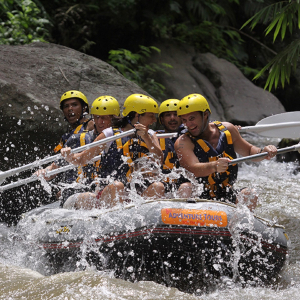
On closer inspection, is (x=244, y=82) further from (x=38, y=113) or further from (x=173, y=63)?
(x=38, y=113)

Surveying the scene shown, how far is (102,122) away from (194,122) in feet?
4.07

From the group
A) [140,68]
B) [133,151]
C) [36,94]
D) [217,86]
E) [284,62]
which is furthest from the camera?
[217,86]

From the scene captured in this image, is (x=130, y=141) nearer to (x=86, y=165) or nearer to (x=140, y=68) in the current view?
(x=86, y=165)

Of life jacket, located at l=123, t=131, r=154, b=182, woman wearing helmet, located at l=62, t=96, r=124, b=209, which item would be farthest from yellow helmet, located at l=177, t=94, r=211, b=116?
woman wearing helmet, located at l=62, t=96, r=124, b=209

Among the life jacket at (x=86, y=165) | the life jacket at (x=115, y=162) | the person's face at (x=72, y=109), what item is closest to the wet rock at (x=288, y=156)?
the person's face at (x=72, y=109)

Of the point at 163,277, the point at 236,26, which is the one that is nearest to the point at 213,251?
the point at 163,277

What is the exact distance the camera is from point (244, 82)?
12.7 meters

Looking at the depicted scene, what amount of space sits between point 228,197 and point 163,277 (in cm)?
101

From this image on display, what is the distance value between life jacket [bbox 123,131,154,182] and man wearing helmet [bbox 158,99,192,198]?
307 millimetres

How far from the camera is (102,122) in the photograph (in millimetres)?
4930

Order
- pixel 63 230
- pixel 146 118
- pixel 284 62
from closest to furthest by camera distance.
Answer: pixel 63 230, pixel 146 118, pixel 284 62

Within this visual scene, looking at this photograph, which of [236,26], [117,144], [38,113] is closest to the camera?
[117,144]

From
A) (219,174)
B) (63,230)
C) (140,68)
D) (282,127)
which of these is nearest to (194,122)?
(219,174)

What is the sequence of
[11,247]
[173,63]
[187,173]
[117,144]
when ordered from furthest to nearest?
[173,63], [11,247], [117,144], [187,173]
